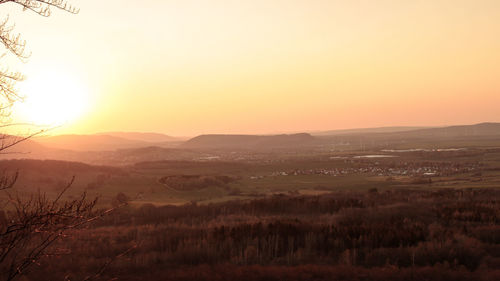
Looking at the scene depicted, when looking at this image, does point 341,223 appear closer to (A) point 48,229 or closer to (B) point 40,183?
(A) point 48,229

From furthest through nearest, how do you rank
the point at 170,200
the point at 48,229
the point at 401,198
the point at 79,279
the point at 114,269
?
the point at 170,200, the point at 401,198, the point at 114,269, the point at 79,279, the point at 48,229

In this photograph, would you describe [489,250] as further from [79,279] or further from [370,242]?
[79,279]

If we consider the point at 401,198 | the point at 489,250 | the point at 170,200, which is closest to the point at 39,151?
the point at 170,200

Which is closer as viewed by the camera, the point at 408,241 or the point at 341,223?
the point at 408,241

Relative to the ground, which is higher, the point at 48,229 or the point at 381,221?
the point at 48,229

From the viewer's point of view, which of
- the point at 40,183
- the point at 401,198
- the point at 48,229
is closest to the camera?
the point at 48,229

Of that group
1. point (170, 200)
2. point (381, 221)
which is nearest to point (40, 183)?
point (170, 200)
